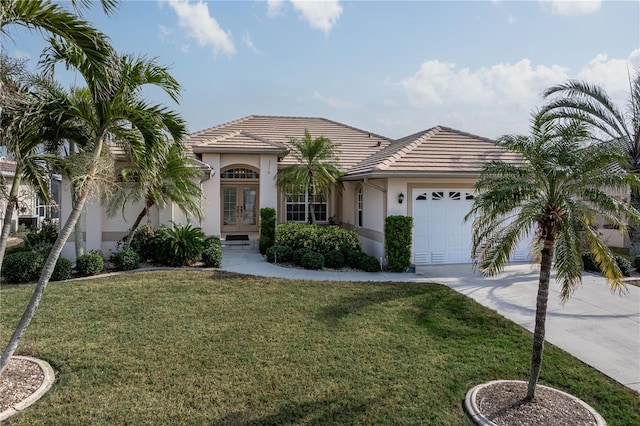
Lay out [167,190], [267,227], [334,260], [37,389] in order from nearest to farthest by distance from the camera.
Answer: [37,389]
[167,190]
[334,260]
[267,227]

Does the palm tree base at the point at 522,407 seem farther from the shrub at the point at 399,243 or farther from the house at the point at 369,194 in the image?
the house at the point at 369,194

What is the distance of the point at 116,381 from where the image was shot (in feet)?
16.8

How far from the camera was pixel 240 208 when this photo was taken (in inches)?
730

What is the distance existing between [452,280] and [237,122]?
51.0ft

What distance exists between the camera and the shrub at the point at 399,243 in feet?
39.3

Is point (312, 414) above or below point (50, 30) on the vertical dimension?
below

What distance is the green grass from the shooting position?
453cm

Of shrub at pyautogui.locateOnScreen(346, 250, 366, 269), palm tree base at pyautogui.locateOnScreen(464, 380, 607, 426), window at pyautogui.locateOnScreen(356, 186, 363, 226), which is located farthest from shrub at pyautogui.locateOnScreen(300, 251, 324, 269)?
palm tree base at pyautogui.locateOnScreen(464, 380, 607, 426)

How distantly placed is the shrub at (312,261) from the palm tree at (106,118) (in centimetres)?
680

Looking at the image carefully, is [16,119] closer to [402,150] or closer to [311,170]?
[311,170]

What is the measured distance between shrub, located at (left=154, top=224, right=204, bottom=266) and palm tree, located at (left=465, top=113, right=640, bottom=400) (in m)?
9.39

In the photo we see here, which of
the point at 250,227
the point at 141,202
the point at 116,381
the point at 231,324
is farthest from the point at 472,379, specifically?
the point at 250,227

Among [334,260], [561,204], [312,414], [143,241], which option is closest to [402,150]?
[334,260]

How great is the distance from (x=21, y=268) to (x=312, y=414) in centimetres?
968
